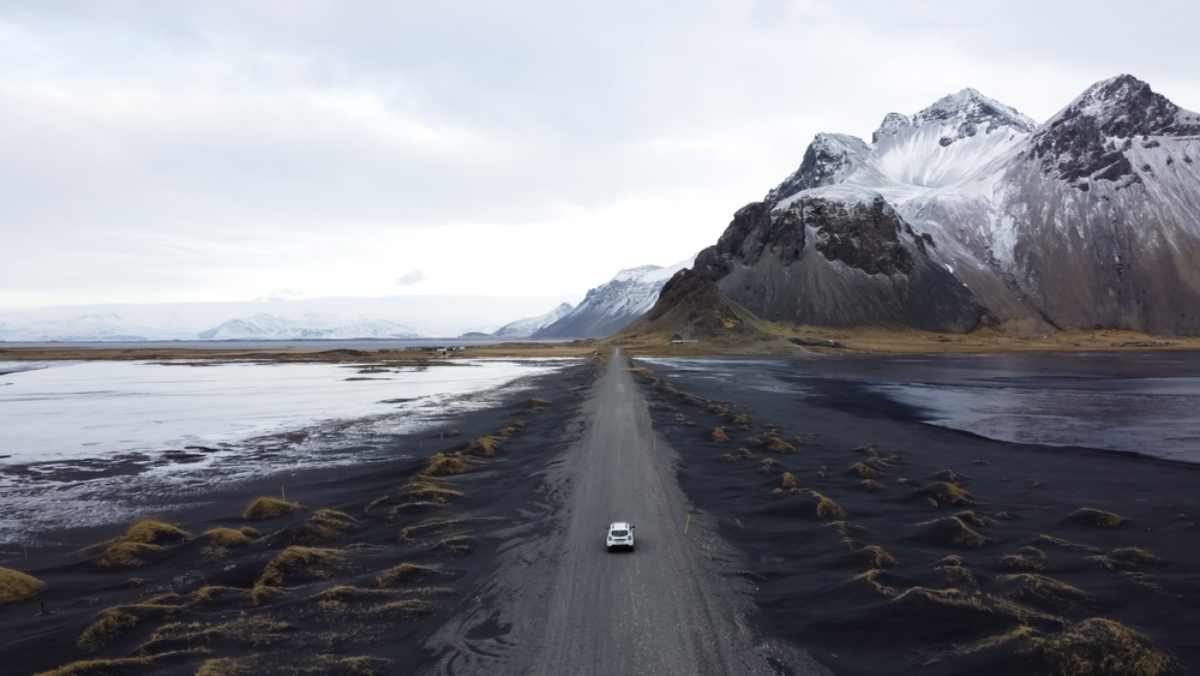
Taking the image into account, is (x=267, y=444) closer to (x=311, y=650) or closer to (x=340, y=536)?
(x=340, y=536)

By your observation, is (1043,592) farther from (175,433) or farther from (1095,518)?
(175,433)

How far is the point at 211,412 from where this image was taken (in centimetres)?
7881

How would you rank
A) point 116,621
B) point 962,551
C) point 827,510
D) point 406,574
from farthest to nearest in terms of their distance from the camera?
point 827,510 → point 962,551 → point 406,574 → point 116,621

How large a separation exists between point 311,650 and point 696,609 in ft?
40.1

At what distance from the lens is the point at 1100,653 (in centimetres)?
1805

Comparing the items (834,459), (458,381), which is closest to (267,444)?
(834,459)

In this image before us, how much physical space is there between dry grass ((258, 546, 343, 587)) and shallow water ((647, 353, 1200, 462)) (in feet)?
174

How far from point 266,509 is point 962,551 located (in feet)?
111

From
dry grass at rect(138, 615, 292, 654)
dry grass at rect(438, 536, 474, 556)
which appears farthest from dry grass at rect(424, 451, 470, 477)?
dry grass at rect(138, 615, 292, 654)

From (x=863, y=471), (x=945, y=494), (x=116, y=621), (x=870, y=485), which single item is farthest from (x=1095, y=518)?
(x=116, y=621)

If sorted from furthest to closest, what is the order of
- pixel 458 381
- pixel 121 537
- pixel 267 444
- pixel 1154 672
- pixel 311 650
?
pixel 458 381
pixel 267 444
pixel 121 537
pixel 311 650
pixel 1154 672

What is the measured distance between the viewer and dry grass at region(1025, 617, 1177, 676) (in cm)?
1759

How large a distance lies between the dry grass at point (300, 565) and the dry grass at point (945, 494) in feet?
98.3

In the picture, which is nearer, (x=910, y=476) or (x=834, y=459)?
(x=910, y=476)
